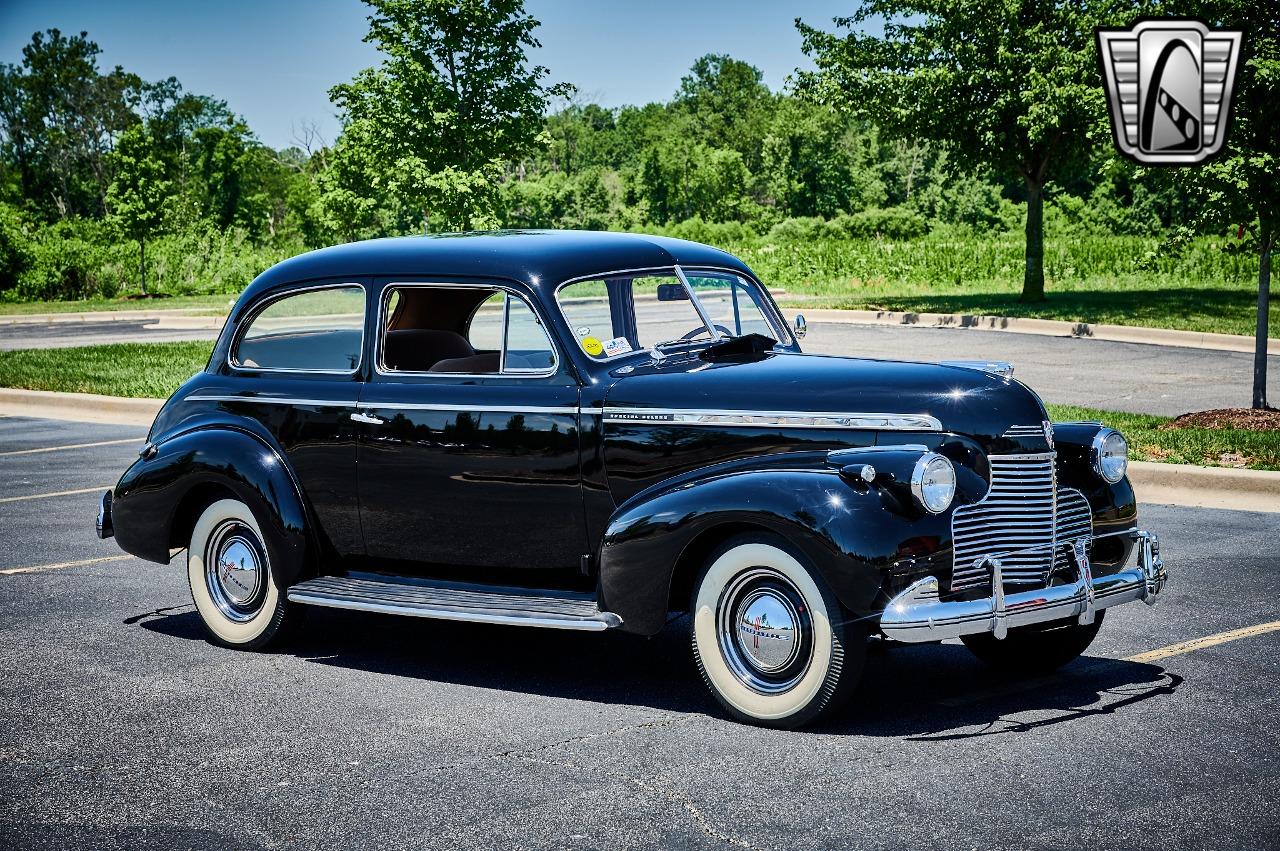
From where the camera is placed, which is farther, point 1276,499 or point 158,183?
point 158,183

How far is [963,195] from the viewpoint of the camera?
67.8 meters

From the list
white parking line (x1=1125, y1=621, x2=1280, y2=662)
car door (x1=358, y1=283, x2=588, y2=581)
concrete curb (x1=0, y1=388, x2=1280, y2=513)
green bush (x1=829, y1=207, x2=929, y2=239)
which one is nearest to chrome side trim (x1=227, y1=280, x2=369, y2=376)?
car door (x1=358, y1=283, x2=588, y2=581)

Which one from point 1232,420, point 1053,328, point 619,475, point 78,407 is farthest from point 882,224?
point 619,475

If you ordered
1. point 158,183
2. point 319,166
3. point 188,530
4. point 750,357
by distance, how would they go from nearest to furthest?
1. point 750,357
2. point 188,530
3. point 158,183
4. point 319,166

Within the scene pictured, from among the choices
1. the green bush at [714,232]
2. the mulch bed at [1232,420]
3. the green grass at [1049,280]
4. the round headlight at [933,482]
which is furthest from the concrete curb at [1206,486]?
the green bush at [714,232]

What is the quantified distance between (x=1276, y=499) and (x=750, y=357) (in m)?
5.85

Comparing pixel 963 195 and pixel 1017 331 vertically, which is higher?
pixel 963 195

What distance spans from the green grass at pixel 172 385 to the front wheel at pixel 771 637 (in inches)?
272

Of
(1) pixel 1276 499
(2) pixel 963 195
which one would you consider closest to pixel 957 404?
(1) pixel 1276 499

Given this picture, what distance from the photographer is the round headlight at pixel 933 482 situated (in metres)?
5.03

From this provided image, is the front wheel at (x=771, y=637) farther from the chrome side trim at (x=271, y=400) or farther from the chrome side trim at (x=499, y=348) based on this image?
the chrome side trim at (x=271, y=400)

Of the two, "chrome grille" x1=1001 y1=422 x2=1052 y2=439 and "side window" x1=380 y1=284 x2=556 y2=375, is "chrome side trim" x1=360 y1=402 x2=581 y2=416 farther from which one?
"chrome grille" x1=1001 y1=422 x2=1052 y2=439

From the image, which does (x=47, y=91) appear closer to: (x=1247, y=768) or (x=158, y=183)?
(x=158, y=183)

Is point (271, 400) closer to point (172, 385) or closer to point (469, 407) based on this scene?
point (469, 407)
